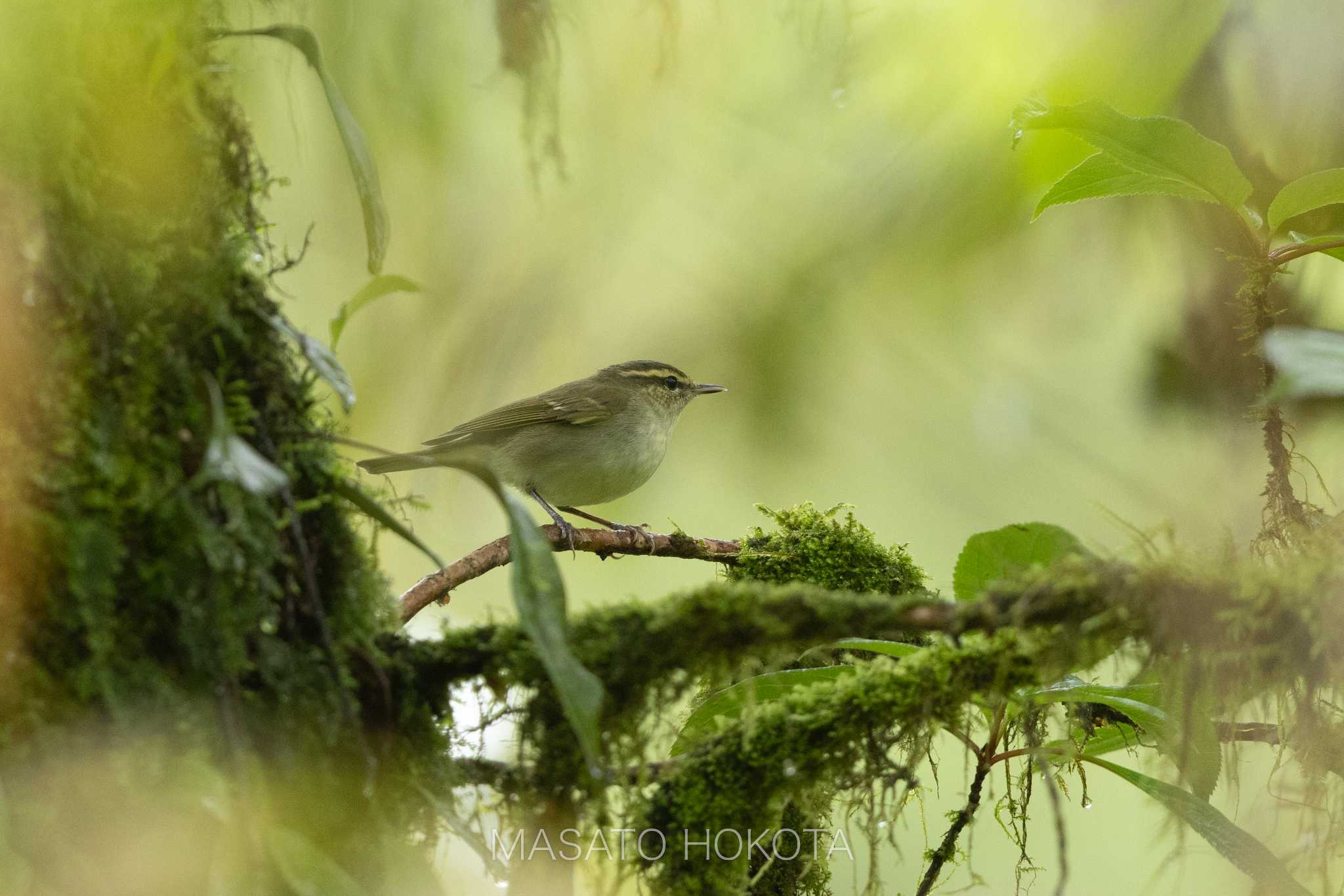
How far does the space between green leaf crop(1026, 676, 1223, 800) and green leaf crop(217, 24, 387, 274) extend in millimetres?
1303

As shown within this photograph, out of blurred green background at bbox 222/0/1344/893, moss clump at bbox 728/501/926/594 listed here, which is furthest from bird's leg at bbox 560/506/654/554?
blurred green background at bbox 222/0/1344/893

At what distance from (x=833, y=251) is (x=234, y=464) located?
3.34m

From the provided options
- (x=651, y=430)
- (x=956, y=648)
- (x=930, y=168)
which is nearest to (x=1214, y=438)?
(x=930, y=168)

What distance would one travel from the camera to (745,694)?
1.70 meters

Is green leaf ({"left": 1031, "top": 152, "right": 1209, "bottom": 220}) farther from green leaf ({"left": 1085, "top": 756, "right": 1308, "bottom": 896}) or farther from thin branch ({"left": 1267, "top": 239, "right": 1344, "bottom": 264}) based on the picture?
green leaf ({"left": 1085, "top": 756, "right": 1308, "bottom": 896})

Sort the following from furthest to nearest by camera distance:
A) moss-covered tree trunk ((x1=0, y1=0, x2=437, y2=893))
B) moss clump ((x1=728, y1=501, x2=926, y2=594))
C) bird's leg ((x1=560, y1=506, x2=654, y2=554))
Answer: bird's leg ((x1=560, y1=506, x2=654, y2=554)), moss clump ((x1=728, y1=501, x2=926, y2=594)), moss-covered tree trunk ((x1=0, y1=0, x2=437, y2=893))

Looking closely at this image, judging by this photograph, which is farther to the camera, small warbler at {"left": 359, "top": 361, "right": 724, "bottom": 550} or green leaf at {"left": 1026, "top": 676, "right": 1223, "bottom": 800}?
small warbler at {"left": 359, "top": 361, "right": 724, "bottom": 550}

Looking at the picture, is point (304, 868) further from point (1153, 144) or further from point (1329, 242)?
point (1329, 242)

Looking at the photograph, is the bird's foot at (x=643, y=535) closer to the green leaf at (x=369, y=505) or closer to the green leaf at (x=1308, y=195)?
the green leaf at (x=369, y=505)

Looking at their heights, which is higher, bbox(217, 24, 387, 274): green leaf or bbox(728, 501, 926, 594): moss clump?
bbox(217, 24, 387, 274): green leaf

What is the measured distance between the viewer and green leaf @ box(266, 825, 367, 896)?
981mm

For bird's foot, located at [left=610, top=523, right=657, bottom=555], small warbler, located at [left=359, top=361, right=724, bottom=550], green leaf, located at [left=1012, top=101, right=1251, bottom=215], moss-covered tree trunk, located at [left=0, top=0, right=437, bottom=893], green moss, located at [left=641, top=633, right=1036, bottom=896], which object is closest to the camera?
moss-covered tree trunk, located at [left=0, top=0, right=437, bottom=893]

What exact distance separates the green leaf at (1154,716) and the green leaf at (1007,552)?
0.66 ft

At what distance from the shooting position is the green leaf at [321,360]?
1260 mm
